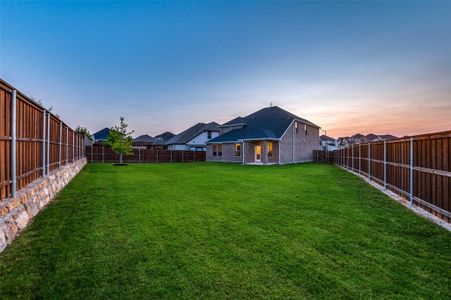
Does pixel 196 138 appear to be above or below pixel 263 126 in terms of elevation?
below

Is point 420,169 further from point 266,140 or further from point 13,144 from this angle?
point 266,140

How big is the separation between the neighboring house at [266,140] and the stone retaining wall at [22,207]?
19527 mm

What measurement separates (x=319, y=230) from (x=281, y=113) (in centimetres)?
2552

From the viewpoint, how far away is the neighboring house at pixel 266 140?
24469 mm

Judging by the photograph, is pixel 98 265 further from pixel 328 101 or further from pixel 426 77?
pixel 328 101

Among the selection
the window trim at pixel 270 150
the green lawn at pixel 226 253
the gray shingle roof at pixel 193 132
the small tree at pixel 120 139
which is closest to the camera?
the green lawn at pixel 226 253

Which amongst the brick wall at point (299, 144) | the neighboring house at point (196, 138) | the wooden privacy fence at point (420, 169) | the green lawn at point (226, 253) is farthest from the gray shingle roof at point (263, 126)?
the green lawn at point (226, 253)

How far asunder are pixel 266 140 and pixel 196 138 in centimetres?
2085

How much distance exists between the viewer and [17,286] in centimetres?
256

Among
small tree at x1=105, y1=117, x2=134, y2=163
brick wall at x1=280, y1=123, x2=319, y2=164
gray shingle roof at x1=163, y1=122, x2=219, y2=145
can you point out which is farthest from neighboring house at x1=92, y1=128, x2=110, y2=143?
brick wall at x1=280, y1=123, x2=319, y2=164

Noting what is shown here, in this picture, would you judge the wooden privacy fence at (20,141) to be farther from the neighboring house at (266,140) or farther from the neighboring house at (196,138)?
the neighboring house at (196,138)

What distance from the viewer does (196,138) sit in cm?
4291

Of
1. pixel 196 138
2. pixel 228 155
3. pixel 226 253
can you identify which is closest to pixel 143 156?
pixel 228 155

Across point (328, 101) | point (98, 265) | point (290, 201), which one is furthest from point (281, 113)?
point (98, 265)
